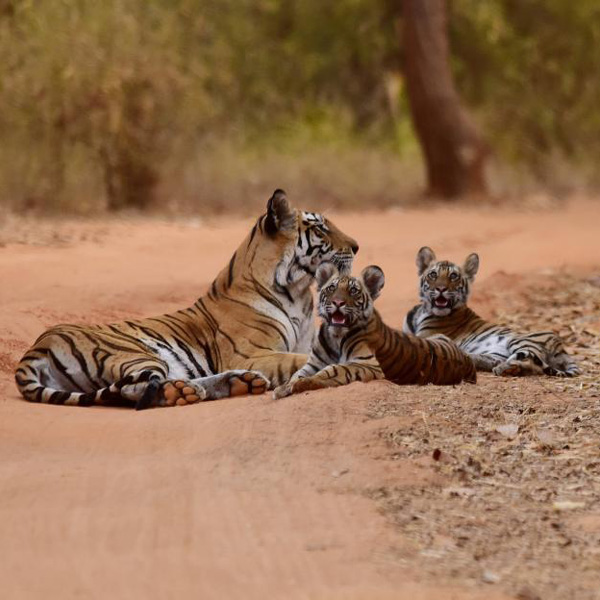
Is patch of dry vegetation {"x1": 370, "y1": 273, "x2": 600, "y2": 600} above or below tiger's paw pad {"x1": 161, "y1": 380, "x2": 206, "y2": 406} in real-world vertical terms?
below

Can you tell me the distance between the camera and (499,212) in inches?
848

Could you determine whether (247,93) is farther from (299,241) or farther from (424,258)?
(299,241)

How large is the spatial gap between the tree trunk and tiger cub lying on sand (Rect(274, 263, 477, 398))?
49.2ft

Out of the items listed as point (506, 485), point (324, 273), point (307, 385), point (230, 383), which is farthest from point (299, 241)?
point (506, 485)

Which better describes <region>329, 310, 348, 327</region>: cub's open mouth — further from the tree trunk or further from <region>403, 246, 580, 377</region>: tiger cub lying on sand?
the tree trunk

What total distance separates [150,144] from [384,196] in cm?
463

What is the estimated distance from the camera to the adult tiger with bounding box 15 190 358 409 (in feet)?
27.1

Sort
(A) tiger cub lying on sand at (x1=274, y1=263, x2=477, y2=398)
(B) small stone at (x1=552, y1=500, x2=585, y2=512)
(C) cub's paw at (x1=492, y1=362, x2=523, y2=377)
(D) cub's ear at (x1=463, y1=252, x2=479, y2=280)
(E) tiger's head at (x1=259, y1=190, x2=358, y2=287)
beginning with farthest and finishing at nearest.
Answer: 1. (D) cub's ear at (x1=463, y1=252, x2=479, y2=280)
2. (E) tiger's head at (x1=259, y1=190, x2=358, y2=287)
3. (C) cub's paw at (x1=492, y1=362, x2=523, y2=377)
4. (A) tiger cub lying on sand at (x1=274, y1=263, x2=477, y2=398)
5. (B) small stone at (x1=552, y1=500, x2=585, y2=512)

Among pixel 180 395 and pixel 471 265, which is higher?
pixel 471 265

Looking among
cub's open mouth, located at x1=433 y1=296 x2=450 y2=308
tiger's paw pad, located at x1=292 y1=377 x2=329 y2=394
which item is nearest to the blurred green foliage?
cub's open mouth, located at x1=433 y1=296 x2=450 y2=308

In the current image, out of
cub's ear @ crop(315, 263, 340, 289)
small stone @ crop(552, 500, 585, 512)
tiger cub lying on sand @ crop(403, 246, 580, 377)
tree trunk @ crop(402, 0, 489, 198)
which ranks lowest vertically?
small stone @ crop(552, 500, 585, 512)

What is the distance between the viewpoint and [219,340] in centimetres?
909

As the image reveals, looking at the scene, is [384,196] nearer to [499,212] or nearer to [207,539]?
[499,212]

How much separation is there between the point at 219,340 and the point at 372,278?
3.92ft
